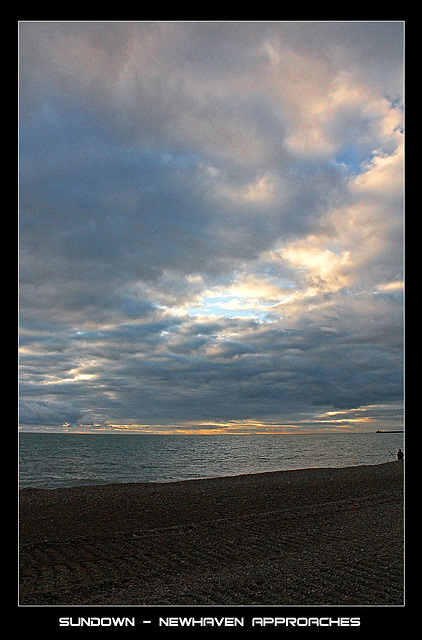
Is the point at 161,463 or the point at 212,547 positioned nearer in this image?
the point at 212,547

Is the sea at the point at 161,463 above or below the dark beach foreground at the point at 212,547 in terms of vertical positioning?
below

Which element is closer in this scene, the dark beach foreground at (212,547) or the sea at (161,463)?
the dark beach foreground at (212,547)

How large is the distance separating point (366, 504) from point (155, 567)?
11.0 meters

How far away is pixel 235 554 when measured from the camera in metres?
10.7

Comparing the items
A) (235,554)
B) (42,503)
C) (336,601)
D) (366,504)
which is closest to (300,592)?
(336,601)

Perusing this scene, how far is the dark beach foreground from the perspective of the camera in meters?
8.10

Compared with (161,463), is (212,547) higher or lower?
higher

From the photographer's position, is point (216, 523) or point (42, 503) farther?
point (42, 503)

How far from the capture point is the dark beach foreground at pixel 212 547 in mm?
8102

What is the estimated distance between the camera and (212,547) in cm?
1150

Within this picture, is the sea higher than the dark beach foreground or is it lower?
lower

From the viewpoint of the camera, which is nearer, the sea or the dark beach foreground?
the dark beach foreground
